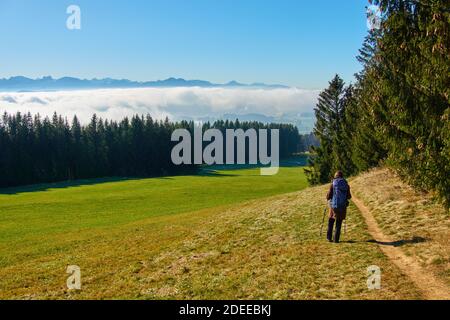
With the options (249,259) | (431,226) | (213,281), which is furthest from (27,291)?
(431,226)

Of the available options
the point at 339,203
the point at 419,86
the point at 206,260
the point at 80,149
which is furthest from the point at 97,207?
the point at 80,149

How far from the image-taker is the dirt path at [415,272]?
11.4 metres

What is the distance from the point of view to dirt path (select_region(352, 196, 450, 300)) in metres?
11.4

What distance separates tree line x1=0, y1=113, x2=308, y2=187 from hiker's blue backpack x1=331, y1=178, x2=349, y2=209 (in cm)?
11106

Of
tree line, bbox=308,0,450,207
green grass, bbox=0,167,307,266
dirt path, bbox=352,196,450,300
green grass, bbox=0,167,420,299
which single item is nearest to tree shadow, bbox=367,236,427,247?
dirt path, bbox=352,196,450,300

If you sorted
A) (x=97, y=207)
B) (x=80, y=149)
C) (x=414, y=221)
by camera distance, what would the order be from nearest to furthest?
(x=414, y=221) → (x=97, y=207) → (x=80, y=149)

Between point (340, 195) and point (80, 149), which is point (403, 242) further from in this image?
point (80, 149)

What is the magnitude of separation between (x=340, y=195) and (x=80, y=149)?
121631 millimetres

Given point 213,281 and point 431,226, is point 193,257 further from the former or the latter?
point 431,226

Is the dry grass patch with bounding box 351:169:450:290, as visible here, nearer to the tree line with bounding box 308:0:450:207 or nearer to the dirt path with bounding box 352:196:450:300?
the dirt path with bounding box 352:196:450:300

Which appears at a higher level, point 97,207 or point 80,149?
point 80,149

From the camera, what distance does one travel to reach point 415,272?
13109mm

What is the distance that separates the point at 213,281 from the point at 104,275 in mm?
6551
